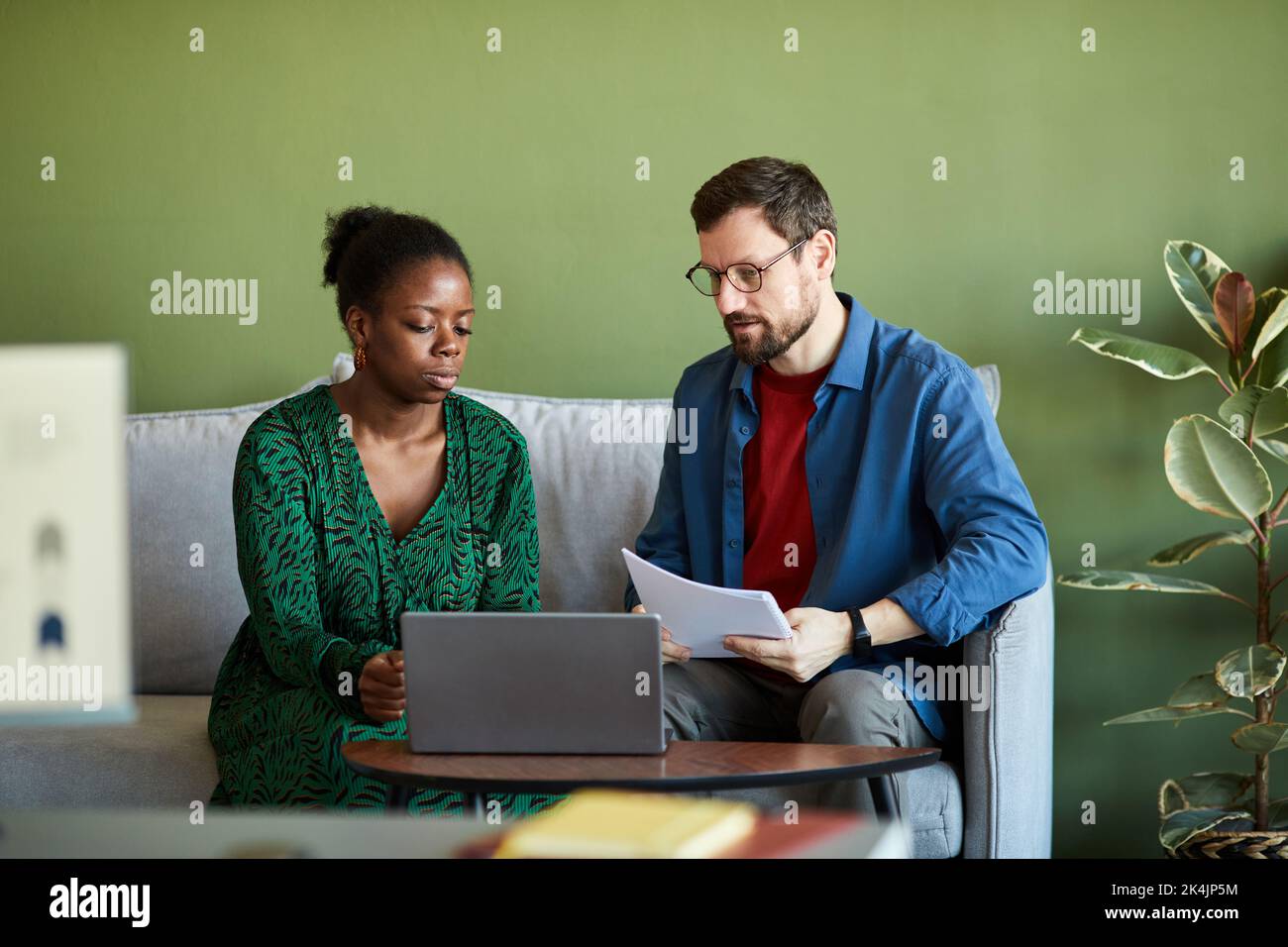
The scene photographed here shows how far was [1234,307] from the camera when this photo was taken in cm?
222

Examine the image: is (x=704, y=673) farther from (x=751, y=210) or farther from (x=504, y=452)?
(x=751, y=210)

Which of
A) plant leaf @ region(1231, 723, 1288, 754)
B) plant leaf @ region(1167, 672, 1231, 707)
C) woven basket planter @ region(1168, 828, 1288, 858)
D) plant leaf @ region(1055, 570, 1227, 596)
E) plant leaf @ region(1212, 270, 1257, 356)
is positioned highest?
plant leaf @ region(1212, 270, 1257, 356)

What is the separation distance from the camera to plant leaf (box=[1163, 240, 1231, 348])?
226 cm

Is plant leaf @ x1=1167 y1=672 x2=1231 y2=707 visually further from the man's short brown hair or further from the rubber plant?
the man's short brown hair

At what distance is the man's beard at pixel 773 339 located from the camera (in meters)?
2.01

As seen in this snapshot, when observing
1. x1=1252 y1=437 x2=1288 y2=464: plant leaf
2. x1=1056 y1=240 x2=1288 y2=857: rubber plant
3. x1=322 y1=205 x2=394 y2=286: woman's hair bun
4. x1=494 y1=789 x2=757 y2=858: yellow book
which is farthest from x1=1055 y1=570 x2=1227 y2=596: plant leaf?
x1=494 y1=789 x2=757 y2=858: yellow book

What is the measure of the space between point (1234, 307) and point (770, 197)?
868mm

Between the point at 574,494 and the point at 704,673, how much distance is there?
0.54 metres

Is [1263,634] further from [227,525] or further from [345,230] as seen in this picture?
[227,525]

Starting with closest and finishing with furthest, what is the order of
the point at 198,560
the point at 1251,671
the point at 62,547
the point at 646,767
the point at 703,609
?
1. the point at 646,767
2. the point at 703,609
3. the point at 1251,671
4. the point at 198,560
5. the point at 62,547

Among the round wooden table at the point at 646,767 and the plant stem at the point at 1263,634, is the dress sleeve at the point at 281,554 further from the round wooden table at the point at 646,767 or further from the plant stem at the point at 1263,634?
the plant stem at the point at 1263,634

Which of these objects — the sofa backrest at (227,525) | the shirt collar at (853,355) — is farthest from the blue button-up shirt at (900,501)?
the sofa backrest at (227,525)

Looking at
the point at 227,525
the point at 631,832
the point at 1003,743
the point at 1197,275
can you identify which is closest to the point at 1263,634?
the point at 1197,275
